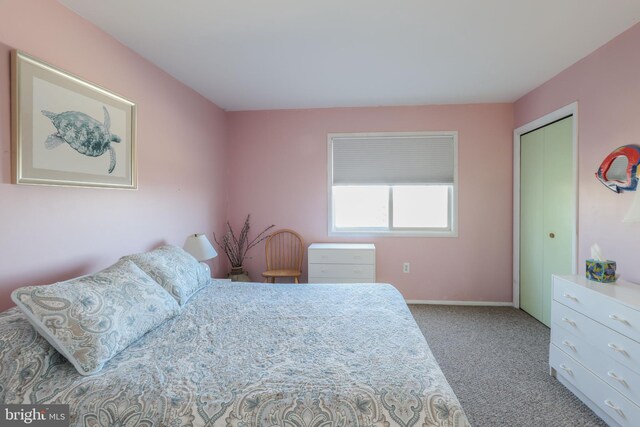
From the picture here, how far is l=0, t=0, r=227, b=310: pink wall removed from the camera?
1484 millimetres

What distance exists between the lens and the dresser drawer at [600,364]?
1.57 metres

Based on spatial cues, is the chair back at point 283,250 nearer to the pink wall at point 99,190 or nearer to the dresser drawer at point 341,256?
the dresser drawer at point 341,256

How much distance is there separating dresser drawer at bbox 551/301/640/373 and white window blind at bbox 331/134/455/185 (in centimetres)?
192

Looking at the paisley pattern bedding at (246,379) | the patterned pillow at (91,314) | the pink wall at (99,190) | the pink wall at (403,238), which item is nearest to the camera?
the paisley pattern bedding at (246,379)

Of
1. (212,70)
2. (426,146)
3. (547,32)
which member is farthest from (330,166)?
(547,32)

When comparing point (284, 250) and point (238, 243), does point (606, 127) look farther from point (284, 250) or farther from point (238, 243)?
point (238, 243)

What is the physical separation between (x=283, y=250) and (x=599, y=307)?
298 cm

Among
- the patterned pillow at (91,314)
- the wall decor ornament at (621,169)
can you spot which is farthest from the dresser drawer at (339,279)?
the wall decor ornament at (621,169)

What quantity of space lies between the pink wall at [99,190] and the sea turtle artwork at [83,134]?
0.21 meters

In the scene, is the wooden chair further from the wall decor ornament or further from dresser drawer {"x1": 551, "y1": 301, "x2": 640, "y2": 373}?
the wall decor ornament

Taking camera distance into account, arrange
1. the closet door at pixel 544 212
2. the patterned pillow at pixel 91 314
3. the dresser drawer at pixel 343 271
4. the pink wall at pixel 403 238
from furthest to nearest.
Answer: the pink wall at pixel 403 238
the dresser drawer at pixel 343 271
the closet door at pixel 544 212
the patterned pillow at pixel 91 314

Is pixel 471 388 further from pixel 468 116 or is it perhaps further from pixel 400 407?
pixel 468 116

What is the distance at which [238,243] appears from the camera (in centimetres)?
388

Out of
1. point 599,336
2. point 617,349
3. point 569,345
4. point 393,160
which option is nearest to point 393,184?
point 393,160
